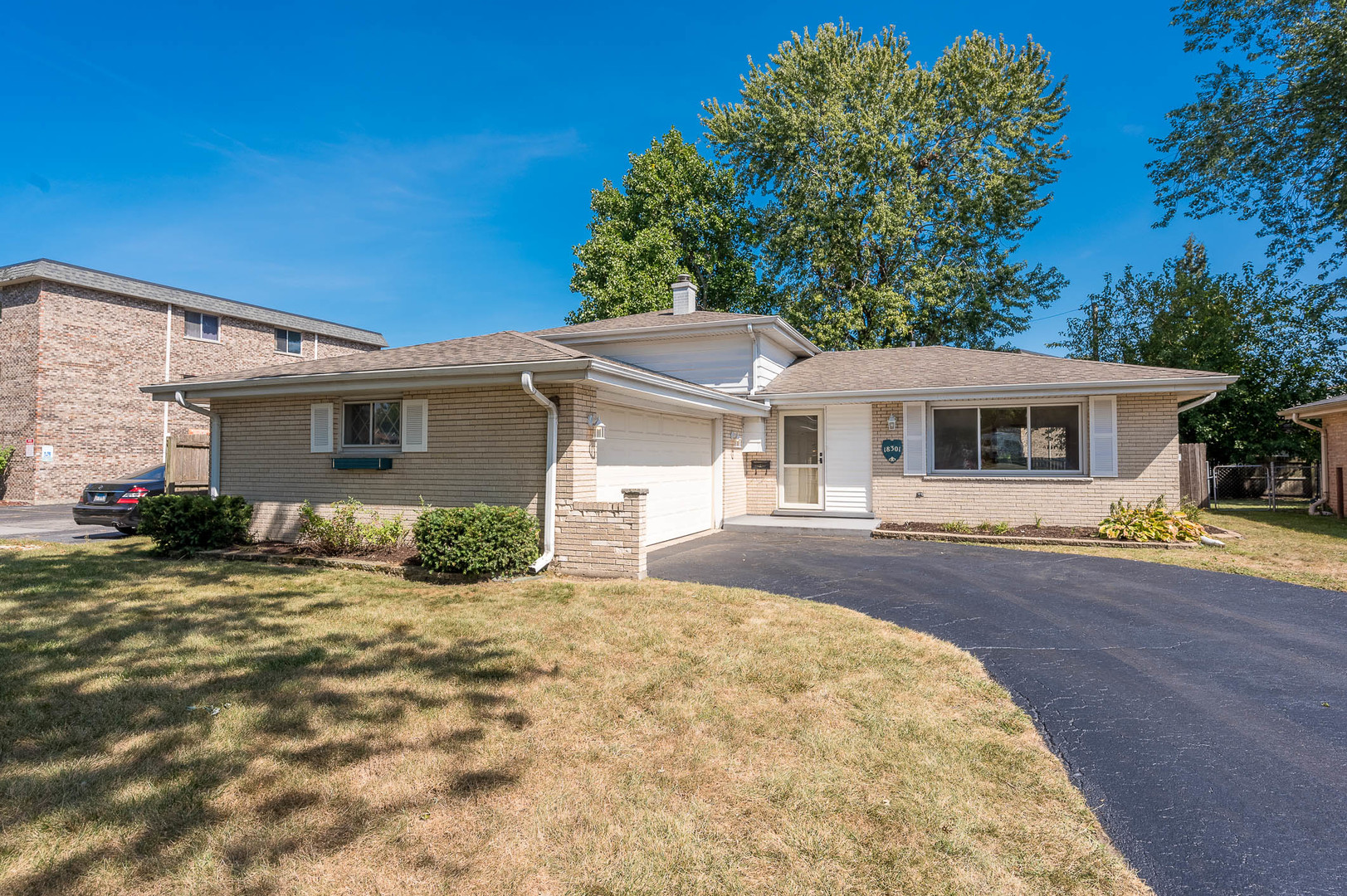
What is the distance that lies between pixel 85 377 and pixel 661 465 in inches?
903

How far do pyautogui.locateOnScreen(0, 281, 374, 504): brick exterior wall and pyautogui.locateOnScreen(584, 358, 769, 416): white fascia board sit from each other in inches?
759

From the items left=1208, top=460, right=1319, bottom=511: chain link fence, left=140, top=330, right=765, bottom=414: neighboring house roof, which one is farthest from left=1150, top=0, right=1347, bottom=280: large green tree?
left=140, top=330, right=765, bottom=414: neighboring house roof

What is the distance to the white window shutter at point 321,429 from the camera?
10.0 meters

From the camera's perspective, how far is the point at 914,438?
12750 mm

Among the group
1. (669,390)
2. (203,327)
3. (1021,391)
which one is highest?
(203,327)

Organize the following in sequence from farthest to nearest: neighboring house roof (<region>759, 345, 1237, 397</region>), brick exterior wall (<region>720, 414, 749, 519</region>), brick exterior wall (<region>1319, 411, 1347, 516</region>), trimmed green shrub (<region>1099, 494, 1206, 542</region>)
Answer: brick exterior wall (<region>1319, 411, 1347, 516</region>), brick exterior wall (<region>720, 414, 749, 519</region>), neighboring house roof (<region>759, 345, 1237, 397</region>), trimmed green shrub (<region>1099, 494, 1206, 542</region>)

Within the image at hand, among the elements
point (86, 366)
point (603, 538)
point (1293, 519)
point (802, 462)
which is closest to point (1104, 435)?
point (802, 462)

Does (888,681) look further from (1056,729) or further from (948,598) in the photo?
(948,598)

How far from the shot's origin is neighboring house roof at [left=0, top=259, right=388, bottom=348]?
2056 centimetres

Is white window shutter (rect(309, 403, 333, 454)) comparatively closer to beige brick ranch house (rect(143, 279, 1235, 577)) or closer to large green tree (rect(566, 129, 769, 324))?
beige brick ranch house (rect(143, 279, 1235, 577))

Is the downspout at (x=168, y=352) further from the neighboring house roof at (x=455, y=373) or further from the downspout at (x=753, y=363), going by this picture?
the downspout at (x=753, y=363)

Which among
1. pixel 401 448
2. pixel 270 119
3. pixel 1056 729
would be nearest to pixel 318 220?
pixel 270 119

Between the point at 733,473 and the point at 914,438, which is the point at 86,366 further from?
the point at 914,438

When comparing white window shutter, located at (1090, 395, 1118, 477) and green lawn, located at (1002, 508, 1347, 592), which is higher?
white window shutter, located at (1090, 395, 1118, 477)
